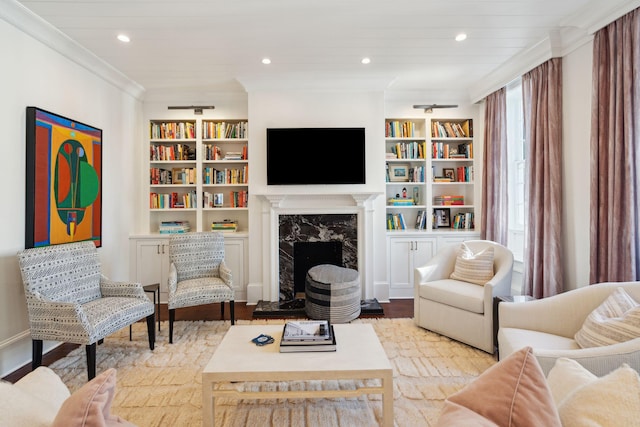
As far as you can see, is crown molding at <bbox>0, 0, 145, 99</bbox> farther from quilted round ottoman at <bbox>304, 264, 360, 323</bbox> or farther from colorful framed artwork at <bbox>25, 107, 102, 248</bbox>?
quilted round ottoman at <bbox>304, 264, 360, 323</bbox>

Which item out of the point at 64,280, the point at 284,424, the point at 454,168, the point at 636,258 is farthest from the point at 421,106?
the point at 64,280

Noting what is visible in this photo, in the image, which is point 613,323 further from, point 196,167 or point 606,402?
point 196,167

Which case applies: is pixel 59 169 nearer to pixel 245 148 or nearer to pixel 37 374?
pixel 245 148

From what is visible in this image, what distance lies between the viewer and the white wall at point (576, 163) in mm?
2863

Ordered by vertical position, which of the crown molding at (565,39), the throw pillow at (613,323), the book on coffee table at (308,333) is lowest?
the book on coffee table at (308,333)

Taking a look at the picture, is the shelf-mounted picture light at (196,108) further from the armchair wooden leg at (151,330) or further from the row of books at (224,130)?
the armchair wooden leg at (151,330)

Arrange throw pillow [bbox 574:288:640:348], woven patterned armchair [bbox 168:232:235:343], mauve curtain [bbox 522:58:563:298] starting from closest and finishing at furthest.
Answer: throw pillow [bbox 574:288:640:348] → mauve curtain [bbox 522:58:563:298] → woven patterned armchair [bbox 168:232:235:343]

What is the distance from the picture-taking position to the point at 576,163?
2.97 metres

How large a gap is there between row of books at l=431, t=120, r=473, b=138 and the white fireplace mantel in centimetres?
137

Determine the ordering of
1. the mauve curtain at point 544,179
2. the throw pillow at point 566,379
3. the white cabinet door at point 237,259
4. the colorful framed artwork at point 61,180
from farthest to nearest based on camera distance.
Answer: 1. the white cabinet door at point 237,259
2. the mauve curtain at point 544,179
3. the colorful framed artwork at point 61,180
4. the throw pillow at point 566,379

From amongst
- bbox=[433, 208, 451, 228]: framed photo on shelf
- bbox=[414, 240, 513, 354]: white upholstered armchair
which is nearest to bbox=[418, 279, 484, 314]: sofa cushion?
bbox=[414, 240, 513, 354]: white upholstered armchair

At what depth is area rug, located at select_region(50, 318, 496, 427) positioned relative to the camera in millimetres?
2014

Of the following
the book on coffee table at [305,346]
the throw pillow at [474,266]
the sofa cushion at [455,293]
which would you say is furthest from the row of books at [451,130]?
the book on coffee table at [305,346]

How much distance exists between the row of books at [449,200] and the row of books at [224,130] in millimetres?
2838
